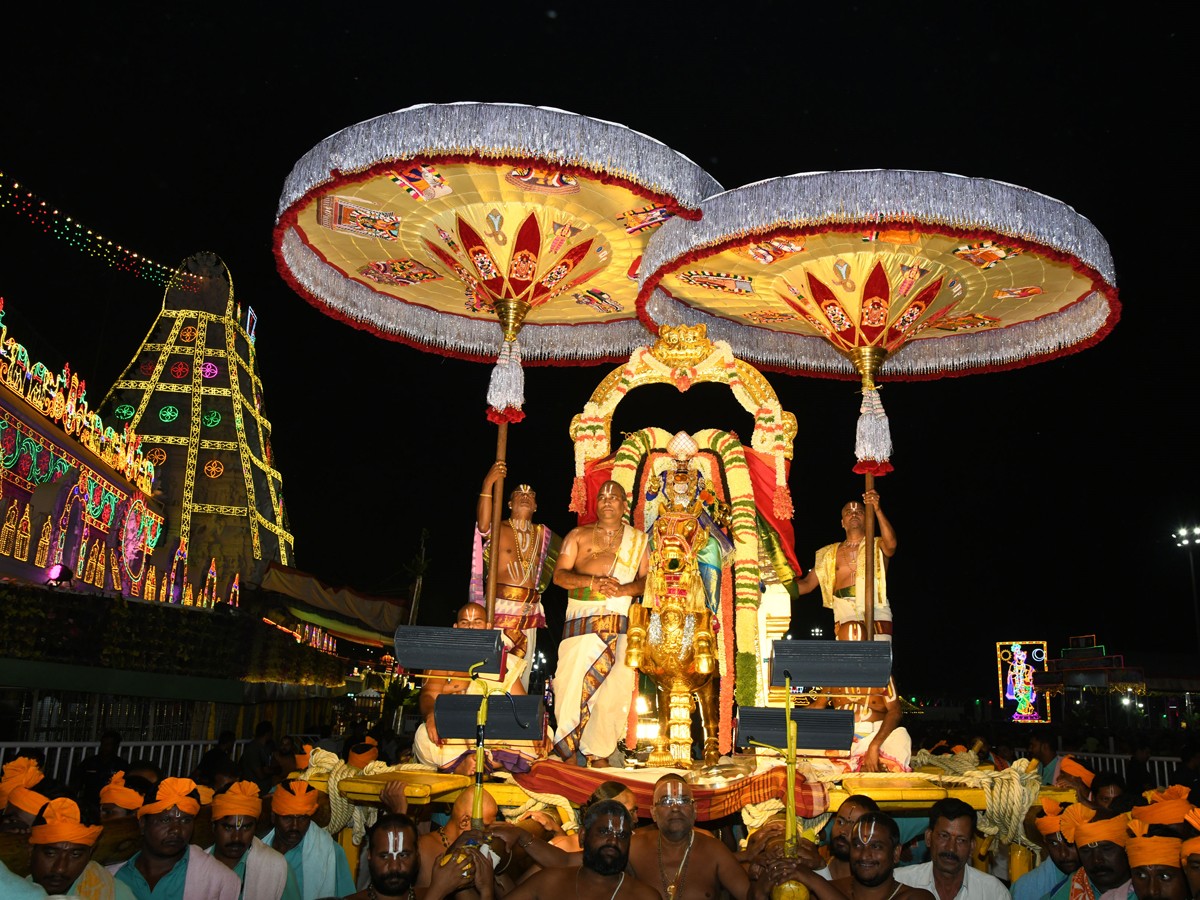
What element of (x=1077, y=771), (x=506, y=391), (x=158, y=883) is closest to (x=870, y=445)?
(x=1077, y=771)

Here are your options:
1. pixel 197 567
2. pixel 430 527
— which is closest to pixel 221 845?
pixel 430 527

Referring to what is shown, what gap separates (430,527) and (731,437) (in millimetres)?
21819

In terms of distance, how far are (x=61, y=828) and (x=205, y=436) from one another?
36.7 metres

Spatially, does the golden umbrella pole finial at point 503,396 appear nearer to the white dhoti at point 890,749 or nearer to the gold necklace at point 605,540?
the gold necklace at point 605,540

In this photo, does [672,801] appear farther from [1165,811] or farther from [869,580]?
[869,580]

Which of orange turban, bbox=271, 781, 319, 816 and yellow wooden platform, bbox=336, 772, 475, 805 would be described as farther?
yellow wooden platform, bbox=336, 772, 475, 805

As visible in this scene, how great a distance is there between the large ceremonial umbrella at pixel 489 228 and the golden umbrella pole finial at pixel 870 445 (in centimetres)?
224

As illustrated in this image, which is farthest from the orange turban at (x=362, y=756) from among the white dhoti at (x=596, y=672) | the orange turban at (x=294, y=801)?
the orange turban at (x=294, y=801)

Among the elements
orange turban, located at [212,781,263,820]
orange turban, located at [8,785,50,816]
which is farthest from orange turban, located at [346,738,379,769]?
orange turban, located at [8,785,50,816]

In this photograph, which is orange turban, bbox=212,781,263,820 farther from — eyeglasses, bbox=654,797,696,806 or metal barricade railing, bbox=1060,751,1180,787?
metal barricade railing, bbox=1060,751,1180,787

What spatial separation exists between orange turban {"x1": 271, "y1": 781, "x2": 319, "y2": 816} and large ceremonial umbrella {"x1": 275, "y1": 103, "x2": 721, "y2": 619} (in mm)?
2638

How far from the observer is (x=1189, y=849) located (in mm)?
4574

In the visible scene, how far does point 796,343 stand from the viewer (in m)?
11.8

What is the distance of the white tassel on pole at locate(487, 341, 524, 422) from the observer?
9.31 metres
